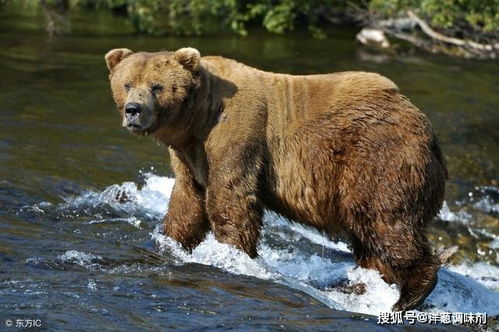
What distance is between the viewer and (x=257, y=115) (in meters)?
6.83

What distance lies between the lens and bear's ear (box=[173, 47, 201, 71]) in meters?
6.55

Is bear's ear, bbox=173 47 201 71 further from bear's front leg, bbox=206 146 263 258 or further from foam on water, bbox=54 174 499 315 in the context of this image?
foam on water, bbox=54 174 499 315

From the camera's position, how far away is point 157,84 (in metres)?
6.47

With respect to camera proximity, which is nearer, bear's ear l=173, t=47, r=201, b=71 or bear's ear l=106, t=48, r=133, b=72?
bear's ear l=173, t=47, r=201, b=71

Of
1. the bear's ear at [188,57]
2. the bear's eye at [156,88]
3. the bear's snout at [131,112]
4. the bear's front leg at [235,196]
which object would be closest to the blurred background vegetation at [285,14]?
the bear's front leg at [235,196]

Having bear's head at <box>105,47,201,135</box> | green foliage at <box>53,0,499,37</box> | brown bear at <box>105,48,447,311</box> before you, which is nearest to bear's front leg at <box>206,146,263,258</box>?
brown bear at <box>105,48,447,311</box>

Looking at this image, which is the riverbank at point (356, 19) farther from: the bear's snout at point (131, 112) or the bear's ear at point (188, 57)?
the bear's snout at point (131, 112)

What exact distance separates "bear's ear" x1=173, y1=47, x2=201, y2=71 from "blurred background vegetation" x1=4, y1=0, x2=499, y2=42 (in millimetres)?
9443

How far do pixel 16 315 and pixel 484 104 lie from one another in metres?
9.91

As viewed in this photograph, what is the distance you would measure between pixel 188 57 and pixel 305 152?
109cm

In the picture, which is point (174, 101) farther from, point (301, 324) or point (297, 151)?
point (301, 324)

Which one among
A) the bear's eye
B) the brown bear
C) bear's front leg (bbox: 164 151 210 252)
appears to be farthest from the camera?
bear's front leg (bbox: 164 151 210 252)

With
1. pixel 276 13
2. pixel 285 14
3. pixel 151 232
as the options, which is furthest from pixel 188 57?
pixel 276 13

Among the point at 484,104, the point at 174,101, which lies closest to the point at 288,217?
the point at 174,101
